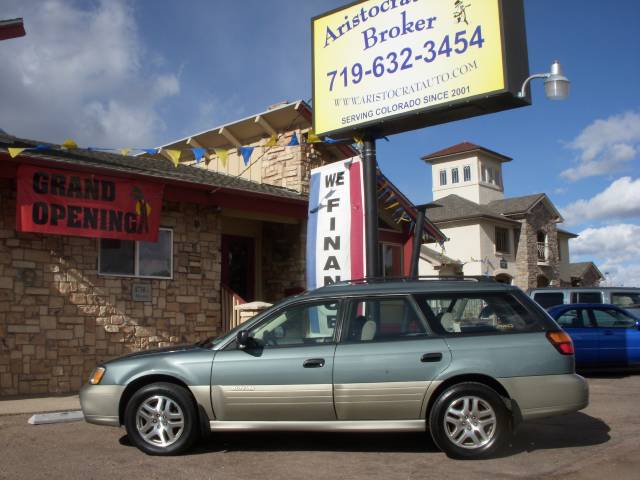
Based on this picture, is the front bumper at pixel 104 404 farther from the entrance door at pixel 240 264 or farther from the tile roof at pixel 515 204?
the tile roof at pixel 515 204

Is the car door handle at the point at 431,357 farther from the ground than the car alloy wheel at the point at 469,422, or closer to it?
farther from the ground

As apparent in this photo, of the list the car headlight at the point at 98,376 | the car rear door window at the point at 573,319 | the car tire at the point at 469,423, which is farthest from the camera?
the car rear door window at the point at 573,319

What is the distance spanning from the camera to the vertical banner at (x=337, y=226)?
9820mm

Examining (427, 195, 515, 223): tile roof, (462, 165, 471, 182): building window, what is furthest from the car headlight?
(462, 165, 471, 182): building window

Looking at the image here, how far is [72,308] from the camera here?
33.2ft

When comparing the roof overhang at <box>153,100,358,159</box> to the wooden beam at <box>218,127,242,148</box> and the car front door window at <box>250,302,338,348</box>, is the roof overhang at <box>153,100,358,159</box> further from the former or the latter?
the car front door window at <box>250,302,338,348</box>

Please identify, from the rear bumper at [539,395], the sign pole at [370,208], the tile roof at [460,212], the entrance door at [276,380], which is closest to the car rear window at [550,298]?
the sign pole at [370,208]

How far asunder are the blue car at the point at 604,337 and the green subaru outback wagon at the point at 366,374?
6566 mm

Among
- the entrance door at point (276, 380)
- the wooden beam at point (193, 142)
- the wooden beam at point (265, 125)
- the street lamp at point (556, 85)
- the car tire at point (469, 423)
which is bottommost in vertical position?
the car tire at point (469, 423)

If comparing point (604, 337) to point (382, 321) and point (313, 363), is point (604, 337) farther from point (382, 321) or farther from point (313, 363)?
point (313, 363)

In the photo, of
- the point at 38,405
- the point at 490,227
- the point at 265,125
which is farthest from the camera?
the point at 490,227

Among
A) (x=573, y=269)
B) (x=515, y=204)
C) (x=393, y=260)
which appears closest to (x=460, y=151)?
(x=515, y=204)

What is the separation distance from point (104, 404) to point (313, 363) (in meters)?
2.04

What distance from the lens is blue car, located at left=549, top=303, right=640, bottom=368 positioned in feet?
38.2
